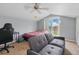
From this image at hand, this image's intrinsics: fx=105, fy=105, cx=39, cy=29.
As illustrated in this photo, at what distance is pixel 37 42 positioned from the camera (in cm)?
153

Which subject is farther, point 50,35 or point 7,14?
point 50,35

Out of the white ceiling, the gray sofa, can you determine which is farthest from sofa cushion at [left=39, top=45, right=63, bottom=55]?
the white ceiling

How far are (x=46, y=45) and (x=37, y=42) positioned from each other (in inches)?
5.9

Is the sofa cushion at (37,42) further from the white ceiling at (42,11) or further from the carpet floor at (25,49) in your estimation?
the white ceiling at (42,11)

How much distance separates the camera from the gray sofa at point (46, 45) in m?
1.51

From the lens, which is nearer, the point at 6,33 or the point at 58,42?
the point at 6,33

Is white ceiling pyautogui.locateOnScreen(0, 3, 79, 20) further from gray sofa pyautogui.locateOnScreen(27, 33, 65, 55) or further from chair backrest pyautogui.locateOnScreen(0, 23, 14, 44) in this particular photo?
gray sofa pyautogui.locateOnScreen(27, 33, 65, 55)

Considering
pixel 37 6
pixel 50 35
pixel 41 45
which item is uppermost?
pixel 37 6

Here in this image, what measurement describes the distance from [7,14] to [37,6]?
0.43 meters

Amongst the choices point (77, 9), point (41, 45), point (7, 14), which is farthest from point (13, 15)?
point (77, 9)

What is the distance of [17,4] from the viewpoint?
1492 millimetres

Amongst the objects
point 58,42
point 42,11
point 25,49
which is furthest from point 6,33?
point 58,42

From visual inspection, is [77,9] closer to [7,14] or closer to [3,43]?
[7,14]

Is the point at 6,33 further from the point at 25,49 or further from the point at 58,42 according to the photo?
the point at 58,42
